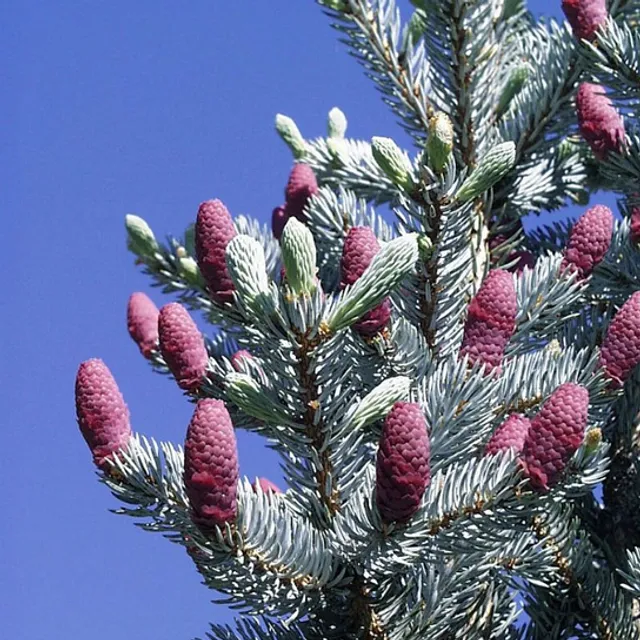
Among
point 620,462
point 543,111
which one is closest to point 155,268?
point 543,111

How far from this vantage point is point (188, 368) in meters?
2.04

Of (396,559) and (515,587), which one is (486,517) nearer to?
(396,559)

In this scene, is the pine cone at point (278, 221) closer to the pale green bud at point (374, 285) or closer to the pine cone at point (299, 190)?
the pine cone at point (299, 190)

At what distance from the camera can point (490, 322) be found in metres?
1.89

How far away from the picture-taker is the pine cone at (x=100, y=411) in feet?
5.72

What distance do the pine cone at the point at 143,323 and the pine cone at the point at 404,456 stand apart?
1.15 metres

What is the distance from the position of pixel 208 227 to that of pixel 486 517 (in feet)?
2.44

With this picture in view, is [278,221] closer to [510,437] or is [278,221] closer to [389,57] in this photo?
[389,57]

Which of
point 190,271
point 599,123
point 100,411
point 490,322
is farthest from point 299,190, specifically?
point 100,411

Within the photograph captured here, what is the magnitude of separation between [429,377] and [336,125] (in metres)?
1.40

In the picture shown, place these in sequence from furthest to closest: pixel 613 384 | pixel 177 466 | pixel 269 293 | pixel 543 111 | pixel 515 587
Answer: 1. pixel 543 111
2. pixel 515 587
3. pixel 613 384
4. pixel 177 466
5. pixel 269 293

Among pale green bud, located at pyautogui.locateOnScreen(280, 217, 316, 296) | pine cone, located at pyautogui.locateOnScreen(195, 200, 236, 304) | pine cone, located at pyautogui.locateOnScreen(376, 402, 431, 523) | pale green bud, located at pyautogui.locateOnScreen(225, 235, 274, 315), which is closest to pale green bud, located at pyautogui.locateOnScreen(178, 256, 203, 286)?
pine cone, located at pyautogui.locateOnScreen(195, 200, 236, 304)

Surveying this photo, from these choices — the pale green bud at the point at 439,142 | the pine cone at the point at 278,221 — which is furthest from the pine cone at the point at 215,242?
the pine cone at the point at 278,221

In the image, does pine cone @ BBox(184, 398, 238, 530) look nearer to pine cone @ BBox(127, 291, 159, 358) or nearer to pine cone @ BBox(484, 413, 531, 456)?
pine cone @ BBox(484, 413, 531, 456)
